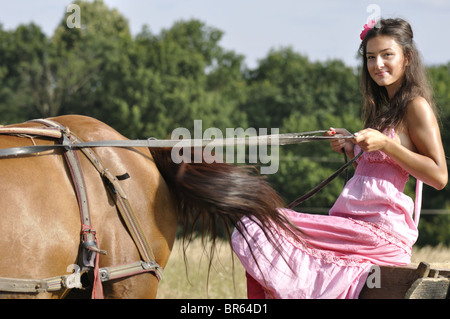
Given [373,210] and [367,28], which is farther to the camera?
[367,28]

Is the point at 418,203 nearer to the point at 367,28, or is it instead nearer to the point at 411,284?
the point at 411,284

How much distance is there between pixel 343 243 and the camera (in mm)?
2900

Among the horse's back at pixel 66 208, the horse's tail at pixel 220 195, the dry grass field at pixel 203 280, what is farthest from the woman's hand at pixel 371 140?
the dry grass field at pixel 203 280

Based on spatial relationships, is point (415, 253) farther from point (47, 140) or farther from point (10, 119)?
point (10, 119)

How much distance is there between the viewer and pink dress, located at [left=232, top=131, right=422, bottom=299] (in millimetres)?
2781

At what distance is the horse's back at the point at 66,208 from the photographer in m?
2.56

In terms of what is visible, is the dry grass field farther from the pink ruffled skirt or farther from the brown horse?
the pink ruffled skirt

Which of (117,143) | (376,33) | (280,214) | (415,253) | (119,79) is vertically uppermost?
(119,79)

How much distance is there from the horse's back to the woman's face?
1.22 m

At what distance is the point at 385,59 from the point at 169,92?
119 feet

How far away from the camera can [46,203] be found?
2.64 metres

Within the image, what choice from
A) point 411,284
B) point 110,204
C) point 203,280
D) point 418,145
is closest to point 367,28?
point 418,145
